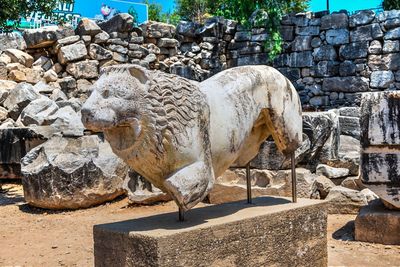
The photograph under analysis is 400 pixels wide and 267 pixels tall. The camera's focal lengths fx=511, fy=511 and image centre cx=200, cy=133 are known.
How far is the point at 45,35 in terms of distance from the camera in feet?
38.0

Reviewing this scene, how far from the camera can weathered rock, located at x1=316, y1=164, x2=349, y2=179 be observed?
655 centimetres

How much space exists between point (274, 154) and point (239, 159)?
2927 millimetres

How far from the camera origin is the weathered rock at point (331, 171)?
655cm

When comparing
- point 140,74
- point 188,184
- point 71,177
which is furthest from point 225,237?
point 71,177

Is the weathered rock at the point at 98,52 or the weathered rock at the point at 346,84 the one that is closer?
the weathered rock at the point at 98,52

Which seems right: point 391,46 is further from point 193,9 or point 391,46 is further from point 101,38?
point 193,9

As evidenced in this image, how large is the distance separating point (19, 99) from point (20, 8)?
2.45 m

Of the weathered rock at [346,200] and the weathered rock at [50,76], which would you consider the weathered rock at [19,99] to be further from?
the weathered rock at [346,200]

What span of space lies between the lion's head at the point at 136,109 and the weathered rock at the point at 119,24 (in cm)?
966

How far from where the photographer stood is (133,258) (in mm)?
2893

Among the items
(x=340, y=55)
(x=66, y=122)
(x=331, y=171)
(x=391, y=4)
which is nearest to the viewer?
(x=331, y=171)

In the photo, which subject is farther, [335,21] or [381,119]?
[335,21]

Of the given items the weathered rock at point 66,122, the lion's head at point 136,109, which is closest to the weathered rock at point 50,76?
the weathered rock at point 66,122

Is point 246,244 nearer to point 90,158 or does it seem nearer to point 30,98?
point 90,158
